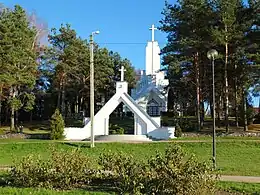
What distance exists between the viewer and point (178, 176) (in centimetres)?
938

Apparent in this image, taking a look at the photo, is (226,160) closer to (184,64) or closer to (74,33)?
(184,64)

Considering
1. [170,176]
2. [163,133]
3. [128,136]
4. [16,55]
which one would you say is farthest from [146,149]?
[16,55]

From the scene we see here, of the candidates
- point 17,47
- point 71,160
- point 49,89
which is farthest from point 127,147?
point 49,89

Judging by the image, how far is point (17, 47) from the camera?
3925 centimetres

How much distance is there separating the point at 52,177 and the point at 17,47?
99.9 ft

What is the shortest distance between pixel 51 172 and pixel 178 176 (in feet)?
11.3

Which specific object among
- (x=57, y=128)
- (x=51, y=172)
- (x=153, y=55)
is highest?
(x=153, y=55)

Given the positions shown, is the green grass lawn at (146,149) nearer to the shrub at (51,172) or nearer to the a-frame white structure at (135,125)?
the a-frame white structure at (135,125)

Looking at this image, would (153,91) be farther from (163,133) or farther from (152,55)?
(163,133)

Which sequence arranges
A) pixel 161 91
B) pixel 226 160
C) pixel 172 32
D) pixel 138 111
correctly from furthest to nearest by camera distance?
pixel 161 91 < pixel 172 32 < pixel 138 111 < pixel 226 160

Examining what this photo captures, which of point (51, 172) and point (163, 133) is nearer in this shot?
point (51, 172)

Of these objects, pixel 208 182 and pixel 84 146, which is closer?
pixel 208 182

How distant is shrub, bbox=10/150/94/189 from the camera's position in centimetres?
1077

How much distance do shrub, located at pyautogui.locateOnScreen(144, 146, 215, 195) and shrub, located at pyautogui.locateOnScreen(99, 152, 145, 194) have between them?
28 centimetres
